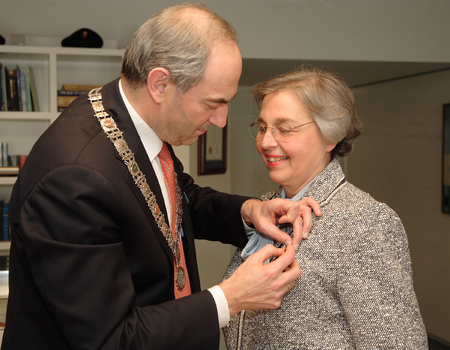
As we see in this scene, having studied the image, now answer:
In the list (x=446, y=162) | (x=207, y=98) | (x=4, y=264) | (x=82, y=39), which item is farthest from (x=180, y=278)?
(x=446, y=162)

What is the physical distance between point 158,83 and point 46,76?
262 cm

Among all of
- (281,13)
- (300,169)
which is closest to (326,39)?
(281,13)

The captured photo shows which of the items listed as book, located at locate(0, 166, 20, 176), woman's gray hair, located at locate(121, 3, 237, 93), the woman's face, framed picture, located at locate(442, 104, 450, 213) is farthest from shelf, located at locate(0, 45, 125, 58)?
framed picture, located at locate(442, 104, 450, 213)

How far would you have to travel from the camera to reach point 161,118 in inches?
49.5

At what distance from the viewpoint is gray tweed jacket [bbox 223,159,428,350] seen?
1.19 metres

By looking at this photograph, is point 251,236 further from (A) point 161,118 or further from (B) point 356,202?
(A) point 161,118

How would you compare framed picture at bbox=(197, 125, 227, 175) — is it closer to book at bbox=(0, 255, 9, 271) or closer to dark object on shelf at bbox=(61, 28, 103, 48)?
dark object on shelf at bbox=(61, 28, 103, 48)

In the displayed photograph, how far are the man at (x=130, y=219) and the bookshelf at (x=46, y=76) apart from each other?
2099mm

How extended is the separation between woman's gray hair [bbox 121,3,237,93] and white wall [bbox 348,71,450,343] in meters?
3.56

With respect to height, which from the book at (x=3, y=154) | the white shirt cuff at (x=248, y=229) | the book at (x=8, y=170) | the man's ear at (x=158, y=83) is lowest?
the book at (x=8, y=170)

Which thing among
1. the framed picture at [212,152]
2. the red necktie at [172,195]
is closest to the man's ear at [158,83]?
the red necktie at [172,195]

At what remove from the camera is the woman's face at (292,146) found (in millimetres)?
1505

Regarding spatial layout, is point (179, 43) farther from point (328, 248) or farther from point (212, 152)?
point (212, 152)

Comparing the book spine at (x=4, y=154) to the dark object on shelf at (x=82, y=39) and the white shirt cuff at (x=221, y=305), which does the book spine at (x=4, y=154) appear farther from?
the white shirt cuff at (x=221, y=305)
